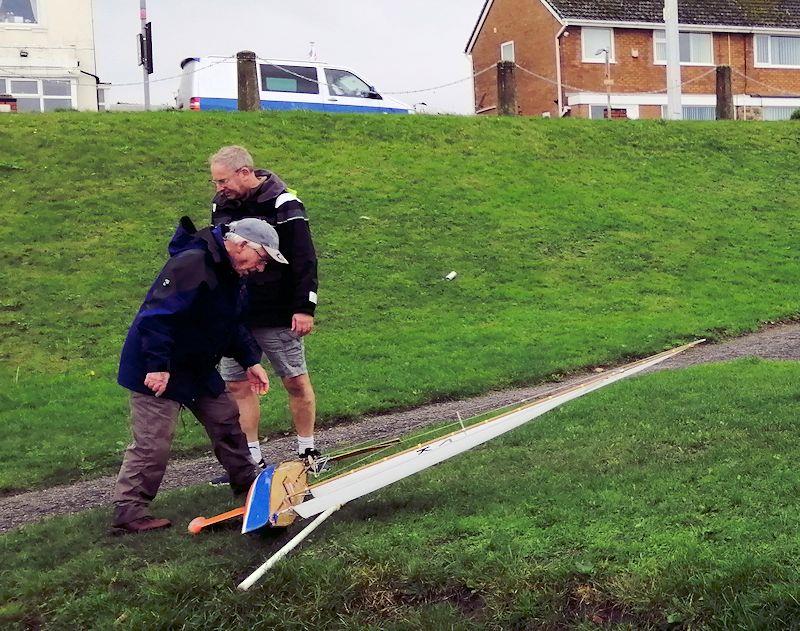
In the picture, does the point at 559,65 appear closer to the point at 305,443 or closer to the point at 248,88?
the point at 248,88

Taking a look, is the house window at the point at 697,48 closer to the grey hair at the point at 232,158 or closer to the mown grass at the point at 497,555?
the mown grass at the point at 497,555

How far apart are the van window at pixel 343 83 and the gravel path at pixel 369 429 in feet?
51.2

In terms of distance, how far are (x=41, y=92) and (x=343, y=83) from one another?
12.2 metres

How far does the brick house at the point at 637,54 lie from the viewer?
35844 millimetres

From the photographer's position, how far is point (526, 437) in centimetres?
659

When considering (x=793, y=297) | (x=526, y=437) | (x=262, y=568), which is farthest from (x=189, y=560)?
(x=793, y=297)

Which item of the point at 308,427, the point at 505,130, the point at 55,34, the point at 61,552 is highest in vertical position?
the point at 55,34

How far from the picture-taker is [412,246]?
14664 mm

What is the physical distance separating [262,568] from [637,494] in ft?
6.71

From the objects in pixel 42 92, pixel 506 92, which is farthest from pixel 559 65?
pixel 42 92

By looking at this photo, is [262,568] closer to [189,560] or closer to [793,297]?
[189,560]

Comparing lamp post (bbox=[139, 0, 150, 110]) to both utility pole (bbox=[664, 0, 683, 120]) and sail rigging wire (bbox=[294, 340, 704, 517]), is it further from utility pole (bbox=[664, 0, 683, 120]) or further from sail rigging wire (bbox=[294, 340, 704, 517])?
sail rigging wire (bbox=[294, 340, 704, 517])

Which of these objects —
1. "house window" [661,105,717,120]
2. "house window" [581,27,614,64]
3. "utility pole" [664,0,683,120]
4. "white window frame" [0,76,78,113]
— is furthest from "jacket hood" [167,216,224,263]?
"house window" [661,105,717,120]

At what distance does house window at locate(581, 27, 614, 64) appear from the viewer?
3597 centimetres
